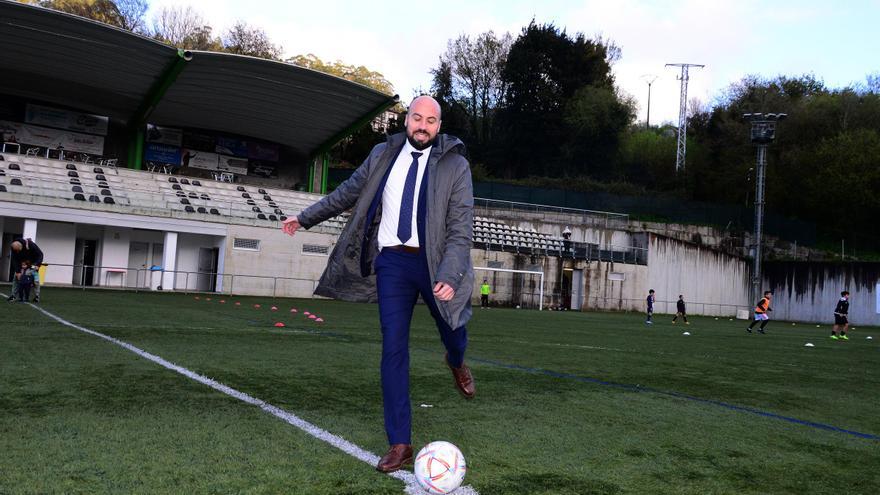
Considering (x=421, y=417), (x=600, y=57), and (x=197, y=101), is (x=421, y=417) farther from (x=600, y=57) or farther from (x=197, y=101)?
(x=600, y=57)

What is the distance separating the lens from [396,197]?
440 centimetres

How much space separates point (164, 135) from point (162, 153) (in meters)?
1.00

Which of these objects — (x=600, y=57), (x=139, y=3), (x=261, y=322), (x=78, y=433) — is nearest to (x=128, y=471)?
(x=78, y=433)

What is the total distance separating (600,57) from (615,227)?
78.0 feet

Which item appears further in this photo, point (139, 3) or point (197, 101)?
point (139, 3)

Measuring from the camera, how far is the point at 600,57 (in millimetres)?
65750

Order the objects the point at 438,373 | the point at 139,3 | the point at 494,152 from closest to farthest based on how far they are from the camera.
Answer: the point at 438,373
the point at 139,3
the point at 494,152

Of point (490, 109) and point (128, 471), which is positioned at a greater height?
point (490, 109)

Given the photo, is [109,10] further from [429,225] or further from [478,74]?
[429,225]

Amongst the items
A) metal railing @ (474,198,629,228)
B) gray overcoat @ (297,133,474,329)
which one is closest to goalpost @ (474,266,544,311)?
metal railing @ (474,198,629,228)

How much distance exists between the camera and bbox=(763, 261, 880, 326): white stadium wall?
42156 mm

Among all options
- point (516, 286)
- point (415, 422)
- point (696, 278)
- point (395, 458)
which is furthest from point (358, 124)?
point (395, 458)

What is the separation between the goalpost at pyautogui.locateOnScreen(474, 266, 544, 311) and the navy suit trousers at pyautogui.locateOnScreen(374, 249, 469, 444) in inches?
1418

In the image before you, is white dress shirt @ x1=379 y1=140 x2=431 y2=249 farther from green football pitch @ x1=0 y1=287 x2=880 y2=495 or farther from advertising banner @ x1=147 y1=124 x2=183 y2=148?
advertising banner @ x1=147 y1=124 x2=183 y2=148
